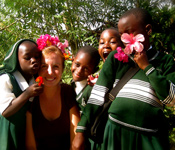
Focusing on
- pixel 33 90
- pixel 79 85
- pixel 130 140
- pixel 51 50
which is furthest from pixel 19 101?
pixel 130 140

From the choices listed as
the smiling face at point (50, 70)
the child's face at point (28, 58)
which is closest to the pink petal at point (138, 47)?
the smiling face at point (50, 70)

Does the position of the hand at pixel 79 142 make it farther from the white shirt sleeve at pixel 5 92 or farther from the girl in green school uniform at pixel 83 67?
the white shirt sleeve at pixel 5 92

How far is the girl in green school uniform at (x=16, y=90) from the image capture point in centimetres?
171

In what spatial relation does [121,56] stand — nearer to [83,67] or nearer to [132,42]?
A: [132,42]

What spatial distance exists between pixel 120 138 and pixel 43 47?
4.02ft

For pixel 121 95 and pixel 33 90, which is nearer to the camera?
pixel 121 95

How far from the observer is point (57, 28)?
12.1ft

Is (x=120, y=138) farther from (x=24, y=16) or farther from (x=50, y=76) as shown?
(x=24, y=16)

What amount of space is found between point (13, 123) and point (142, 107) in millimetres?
1230

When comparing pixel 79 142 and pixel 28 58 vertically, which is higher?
pixel 28 58

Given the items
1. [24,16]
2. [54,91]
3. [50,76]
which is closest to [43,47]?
[50,76]

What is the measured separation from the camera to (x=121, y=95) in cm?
160

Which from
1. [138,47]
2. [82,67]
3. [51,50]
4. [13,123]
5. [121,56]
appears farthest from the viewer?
[82,67]

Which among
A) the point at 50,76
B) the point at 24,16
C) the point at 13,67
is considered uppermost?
the point at 24,16
